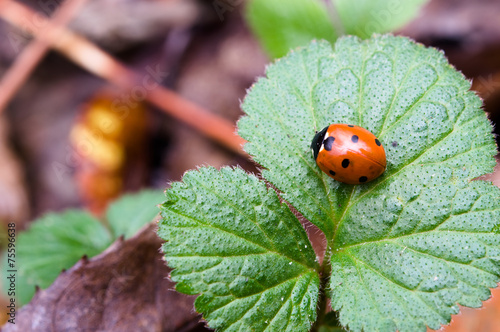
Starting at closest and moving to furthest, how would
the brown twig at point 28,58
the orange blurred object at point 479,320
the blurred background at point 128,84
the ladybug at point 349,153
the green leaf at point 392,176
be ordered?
the green leaf at point 392,176 < the ladybug at point 349,153 < the orange blurred object at point 479,320 < the blurred background at point 128,84 < the brown twig at point 28,58

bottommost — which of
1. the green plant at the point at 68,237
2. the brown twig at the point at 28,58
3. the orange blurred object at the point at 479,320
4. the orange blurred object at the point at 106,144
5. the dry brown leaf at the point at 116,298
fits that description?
the dry brown leaf at the point at 116,298

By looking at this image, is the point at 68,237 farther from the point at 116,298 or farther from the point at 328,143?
the point at 328,143

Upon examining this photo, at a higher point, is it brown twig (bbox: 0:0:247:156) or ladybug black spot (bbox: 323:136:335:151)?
brown twig (bbox: 0:0:247:156)

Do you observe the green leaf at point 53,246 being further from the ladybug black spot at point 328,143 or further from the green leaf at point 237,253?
the ladybug black spot at point 328,143

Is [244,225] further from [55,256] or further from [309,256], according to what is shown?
[55,256]

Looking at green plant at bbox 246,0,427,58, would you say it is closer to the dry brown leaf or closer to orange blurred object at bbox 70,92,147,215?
orange blurred object at bbox 70,92,147,215

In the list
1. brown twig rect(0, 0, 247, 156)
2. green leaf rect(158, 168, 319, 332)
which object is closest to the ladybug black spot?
green leaf rect(158, 168, 319, 332)

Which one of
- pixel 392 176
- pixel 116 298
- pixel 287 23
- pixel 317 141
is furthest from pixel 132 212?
pixel 287 23

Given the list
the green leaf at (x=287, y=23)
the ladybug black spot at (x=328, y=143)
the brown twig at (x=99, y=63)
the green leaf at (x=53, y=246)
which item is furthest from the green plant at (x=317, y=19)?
the green leaf at (x=53, y=246)
